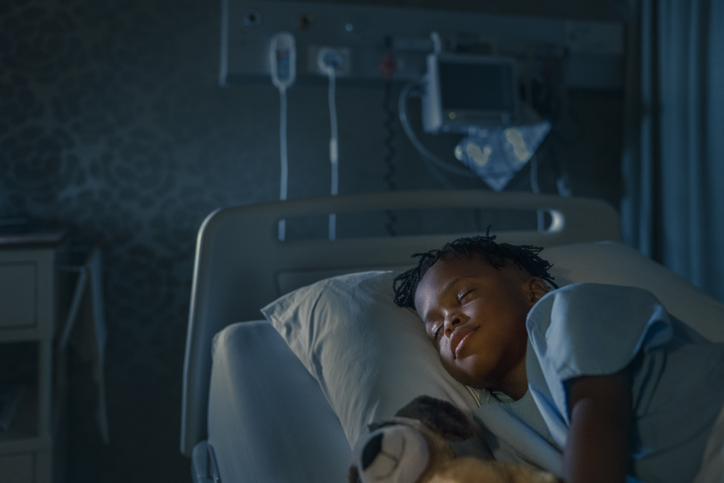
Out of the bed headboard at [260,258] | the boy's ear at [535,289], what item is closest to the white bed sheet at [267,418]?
the bed headboard at [260,258]

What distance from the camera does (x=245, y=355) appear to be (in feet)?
3.19

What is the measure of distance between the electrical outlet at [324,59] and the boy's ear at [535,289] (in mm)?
1075

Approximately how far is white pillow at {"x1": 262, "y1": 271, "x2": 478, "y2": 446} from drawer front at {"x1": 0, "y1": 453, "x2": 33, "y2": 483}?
2.34 feet

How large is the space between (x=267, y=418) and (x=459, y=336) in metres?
0.30

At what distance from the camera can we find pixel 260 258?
48.4 inches

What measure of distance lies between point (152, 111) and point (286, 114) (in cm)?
40

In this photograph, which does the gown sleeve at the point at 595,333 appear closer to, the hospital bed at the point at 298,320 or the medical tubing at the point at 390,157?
the hospital bed at the point at 298,320

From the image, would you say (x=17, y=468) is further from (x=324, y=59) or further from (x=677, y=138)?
(x=677, y=138)

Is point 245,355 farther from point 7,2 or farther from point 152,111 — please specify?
point 7,2

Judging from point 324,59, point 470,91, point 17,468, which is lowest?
point 17,468

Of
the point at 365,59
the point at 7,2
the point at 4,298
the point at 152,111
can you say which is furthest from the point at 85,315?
the point at 365,59

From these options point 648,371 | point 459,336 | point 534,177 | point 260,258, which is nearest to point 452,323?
point 459,336

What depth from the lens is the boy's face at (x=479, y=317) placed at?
759 millimetres

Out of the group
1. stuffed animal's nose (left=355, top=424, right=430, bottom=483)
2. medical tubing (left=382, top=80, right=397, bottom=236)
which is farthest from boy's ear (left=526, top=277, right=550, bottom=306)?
medical tubing (left=382, top=80, right=397, bottom=236)
